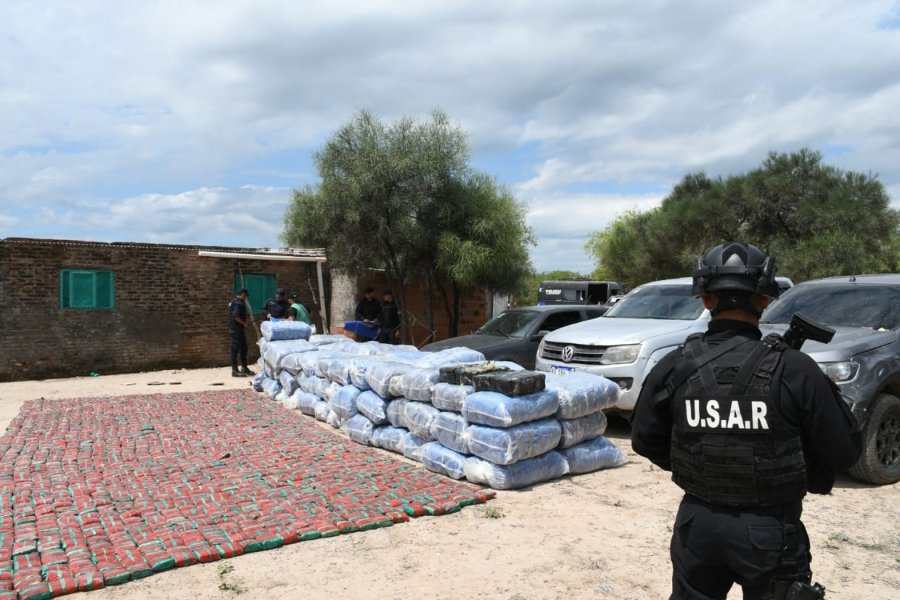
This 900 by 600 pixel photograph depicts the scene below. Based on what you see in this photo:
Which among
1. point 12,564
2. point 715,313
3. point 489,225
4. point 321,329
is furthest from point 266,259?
point 715,313

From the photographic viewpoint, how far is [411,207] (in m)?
18.1

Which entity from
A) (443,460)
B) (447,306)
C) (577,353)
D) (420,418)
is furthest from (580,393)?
(447,306)

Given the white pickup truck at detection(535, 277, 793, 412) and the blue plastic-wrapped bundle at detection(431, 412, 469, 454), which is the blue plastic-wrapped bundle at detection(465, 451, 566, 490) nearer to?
the blue plastic-wrapped bundle at detection(431, 412, 469, 454)

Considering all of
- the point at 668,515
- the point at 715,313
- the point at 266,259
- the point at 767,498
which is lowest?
the point at 668,515

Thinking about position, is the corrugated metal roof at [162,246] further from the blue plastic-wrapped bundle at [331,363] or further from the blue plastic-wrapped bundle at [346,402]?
the blue plastic-wrapped bundle at [346,402]

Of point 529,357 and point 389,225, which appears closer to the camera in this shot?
point 529,357

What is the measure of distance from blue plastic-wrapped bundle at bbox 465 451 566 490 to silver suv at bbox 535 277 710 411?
1721 mm

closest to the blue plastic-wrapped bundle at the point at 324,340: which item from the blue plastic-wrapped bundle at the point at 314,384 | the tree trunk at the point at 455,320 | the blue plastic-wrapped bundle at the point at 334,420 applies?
the blue plastic-wrapped bundle at the point at 314,384

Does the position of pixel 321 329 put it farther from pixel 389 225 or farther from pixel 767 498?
pixel 767 498

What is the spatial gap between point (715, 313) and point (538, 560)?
2.49 m

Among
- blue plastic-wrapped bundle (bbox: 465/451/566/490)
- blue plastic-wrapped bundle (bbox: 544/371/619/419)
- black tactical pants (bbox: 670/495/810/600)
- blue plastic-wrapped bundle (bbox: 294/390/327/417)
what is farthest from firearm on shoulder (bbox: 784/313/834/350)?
blue plastic-wrapped bundle (bbox: 294/390/327/417)

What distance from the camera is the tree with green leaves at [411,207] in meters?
17.7

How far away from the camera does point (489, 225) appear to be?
709 inches

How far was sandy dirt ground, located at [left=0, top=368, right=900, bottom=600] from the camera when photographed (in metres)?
3.90
